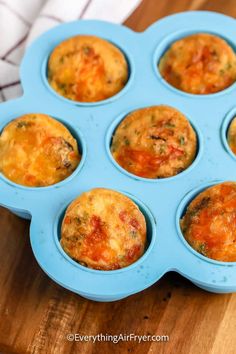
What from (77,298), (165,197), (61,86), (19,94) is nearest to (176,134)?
(165,197)

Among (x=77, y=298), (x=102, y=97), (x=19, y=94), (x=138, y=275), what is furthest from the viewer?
(x=19, y=94)

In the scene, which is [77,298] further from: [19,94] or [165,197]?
[19,94]

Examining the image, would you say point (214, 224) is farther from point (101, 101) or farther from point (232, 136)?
point (101, 101)

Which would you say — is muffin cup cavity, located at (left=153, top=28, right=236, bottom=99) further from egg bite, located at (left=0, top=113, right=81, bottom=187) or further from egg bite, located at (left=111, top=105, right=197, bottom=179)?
egg bite, located at (left=0, top=113, right=81, bottom=187)

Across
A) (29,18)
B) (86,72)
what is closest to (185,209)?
(86,72)

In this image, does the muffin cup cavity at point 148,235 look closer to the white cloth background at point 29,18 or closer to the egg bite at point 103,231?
the egg bite at point 103,231

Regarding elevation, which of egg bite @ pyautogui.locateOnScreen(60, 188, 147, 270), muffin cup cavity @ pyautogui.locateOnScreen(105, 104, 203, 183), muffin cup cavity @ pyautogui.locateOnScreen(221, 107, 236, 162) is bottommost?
egg bite @ pyautogui.locateOnScreen(60, 188, 147, 270)

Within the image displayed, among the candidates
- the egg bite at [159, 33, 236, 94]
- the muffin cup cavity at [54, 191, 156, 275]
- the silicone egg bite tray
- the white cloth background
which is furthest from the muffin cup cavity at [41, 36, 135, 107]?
the muffin cup cavity at [54, 191, 156, 275]
